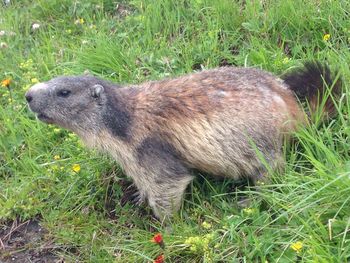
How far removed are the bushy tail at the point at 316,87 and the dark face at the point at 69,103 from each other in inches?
58.2

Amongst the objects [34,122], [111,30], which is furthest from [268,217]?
[111,30]

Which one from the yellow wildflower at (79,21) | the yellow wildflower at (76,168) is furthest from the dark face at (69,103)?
the yellow wildflower at (79,21)

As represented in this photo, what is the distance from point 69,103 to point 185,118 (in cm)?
89

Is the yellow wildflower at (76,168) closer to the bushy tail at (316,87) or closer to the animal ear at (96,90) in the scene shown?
the animal ear at (96,90)

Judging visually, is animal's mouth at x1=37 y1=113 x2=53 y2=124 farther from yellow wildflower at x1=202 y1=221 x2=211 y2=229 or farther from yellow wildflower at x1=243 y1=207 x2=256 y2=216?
yellow wildflower at x1=243 y1=207 x2=256 y2=216

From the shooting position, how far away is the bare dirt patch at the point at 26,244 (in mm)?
4422

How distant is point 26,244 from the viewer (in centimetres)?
453

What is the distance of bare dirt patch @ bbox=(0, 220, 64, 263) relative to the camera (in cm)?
442

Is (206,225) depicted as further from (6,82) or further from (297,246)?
(6,82)

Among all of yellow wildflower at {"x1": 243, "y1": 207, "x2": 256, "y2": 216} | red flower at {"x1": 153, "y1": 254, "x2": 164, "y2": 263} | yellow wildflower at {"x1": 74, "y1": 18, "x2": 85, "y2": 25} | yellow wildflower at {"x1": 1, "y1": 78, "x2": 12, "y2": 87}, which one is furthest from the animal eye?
yellow wildflower at {"x1": 74, "y1": 18, "x2": 85, "y2": 25}

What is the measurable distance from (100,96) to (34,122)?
3.80 ft

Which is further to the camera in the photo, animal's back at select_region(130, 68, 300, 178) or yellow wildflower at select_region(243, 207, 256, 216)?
animal's back at select_region(130, 68, 300, 178)

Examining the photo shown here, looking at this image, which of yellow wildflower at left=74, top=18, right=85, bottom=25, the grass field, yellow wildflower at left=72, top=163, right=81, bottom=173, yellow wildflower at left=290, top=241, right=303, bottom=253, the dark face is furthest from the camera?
yellow wildflower at left=74, top=18, right=85, bottom=25

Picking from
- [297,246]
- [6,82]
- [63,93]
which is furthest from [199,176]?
[6,82]
